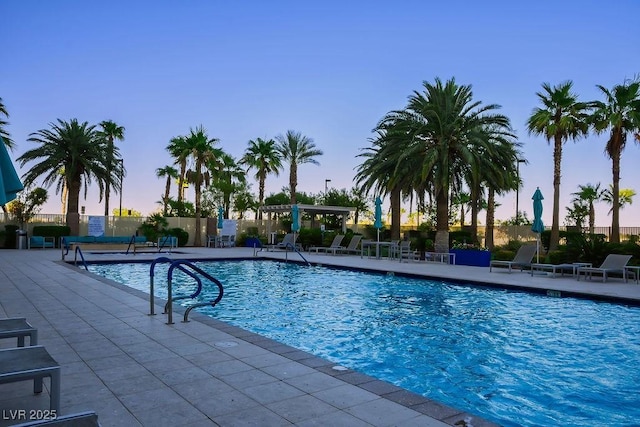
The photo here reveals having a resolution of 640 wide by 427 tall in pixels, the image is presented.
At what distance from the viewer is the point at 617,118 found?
20.8 metres

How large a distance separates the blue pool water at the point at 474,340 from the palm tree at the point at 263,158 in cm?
2298

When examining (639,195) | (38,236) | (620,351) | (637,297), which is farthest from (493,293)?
(639,195)

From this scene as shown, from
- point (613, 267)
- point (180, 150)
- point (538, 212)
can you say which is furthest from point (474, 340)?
point (180, 150)

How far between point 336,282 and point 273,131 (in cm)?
2288

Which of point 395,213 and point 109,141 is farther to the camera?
point 109,141

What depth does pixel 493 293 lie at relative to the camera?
1123 cm

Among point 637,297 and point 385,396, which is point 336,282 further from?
point 385,396

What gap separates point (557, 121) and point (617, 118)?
8.87 ft

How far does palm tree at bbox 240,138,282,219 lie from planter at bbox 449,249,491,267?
19.5 metres

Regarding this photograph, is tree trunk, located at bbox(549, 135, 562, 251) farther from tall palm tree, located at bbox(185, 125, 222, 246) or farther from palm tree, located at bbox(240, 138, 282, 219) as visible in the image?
tall palm tree, located at bbox(185, 125, 222, 246)

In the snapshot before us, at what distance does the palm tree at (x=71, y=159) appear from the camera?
2536 cm

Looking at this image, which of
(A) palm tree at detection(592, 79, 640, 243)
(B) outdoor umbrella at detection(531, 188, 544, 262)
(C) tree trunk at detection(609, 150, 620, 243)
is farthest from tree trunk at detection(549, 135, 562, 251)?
(B) outdoor umbrella at detection(531, 188, 544, 262)

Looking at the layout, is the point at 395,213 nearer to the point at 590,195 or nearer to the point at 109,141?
the point at 109,141

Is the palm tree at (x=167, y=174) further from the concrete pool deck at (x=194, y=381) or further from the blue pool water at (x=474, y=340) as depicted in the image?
the concrete pool deck at (x=194, y=381)
